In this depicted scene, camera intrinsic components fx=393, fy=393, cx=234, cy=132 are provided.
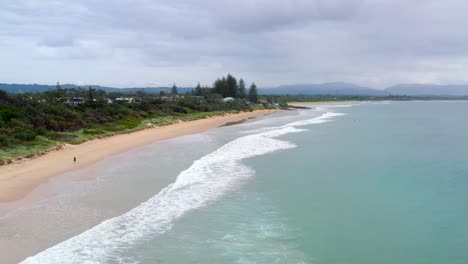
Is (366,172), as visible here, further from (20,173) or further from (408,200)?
(20,173)

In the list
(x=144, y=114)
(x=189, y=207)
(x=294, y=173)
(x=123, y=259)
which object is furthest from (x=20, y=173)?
(x=144, y=114)

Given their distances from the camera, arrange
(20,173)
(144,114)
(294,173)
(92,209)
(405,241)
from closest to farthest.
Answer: (405,241), (92,209), (20,173), (294,173), (144,114)

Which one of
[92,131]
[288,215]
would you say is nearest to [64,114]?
[92,131]

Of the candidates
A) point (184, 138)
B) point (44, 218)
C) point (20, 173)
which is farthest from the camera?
point (184, 138)

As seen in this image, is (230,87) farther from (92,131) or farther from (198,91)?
(92,131)

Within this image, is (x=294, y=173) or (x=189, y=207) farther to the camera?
(x=294, y=173)

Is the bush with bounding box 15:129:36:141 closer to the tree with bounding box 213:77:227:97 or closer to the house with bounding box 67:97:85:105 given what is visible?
the house with bounding box 67:97:85:105
